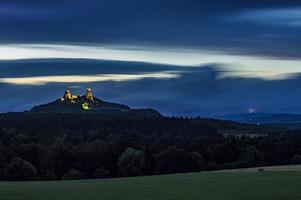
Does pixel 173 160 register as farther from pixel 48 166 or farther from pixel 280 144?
pixel 280 144

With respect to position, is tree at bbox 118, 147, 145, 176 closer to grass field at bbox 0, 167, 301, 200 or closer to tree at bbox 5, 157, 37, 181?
tree at bbox 5, 157, 37, 181

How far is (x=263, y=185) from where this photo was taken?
49.1 metres

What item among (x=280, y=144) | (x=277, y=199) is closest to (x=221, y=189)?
(x=277, y=199)

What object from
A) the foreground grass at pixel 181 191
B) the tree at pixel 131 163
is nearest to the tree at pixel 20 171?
the tree at pixel 131 163

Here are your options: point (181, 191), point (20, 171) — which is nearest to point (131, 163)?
point (20, 171)

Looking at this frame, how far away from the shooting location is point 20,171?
10762 cm

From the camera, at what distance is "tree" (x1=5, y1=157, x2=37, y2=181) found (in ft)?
344

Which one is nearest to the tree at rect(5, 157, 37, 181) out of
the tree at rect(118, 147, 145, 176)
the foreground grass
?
the tree at rect(118, 147, 145, 176)

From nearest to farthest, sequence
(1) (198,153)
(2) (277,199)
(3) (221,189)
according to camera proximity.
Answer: (2) (277,199)
(3) (221,189)
(1) (198,153)

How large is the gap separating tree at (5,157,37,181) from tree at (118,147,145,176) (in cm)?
1276

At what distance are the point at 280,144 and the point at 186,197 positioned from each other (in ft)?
313

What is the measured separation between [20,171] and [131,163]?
645 inches

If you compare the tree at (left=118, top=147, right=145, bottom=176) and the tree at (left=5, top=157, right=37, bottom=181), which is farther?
the tree at (left=118, top=147, right=145, bottom=176)

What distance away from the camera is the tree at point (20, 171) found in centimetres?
10475
